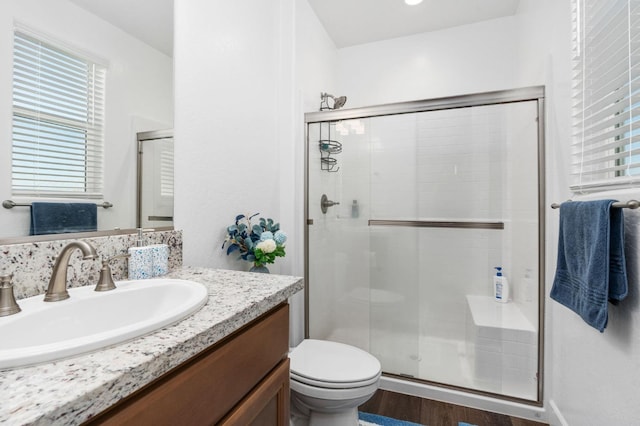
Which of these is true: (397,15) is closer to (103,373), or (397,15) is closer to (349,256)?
(349,256)

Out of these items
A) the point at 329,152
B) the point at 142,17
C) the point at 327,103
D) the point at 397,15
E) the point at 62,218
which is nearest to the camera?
the point at 62,218

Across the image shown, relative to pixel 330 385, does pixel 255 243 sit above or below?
above

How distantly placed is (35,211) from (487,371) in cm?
213

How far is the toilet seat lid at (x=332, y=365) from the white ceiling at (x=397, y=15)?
2.28 meters

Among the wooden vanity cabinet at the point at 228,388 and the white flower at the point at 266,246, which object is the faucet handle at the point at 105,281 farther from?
the white flower at the point at 266,246

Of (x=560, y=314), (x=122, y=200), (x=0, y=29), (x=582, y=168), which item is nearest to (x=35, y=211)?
(x=122, y=200)

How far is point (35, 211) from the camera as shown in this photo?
0.78 meters

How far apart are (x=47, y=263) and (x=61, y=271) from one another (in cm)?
9

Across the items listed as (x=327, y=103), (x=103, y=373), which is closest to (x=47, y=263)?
(x=103, y=373)

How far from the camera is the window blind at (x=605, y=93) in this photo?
2.93 ft

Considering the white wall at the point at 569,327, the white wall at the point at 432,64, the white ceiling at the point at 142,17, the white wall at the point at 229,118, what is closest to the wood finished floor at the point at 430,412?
the white wall at the point at 569,327

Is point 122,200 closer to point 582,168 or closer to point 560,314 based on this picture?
point 582,168

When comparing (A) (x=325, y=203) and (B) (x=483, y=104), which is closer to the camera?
(B) (x=483, y=104)

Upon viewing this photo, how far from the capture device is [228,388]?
2.20 ft
